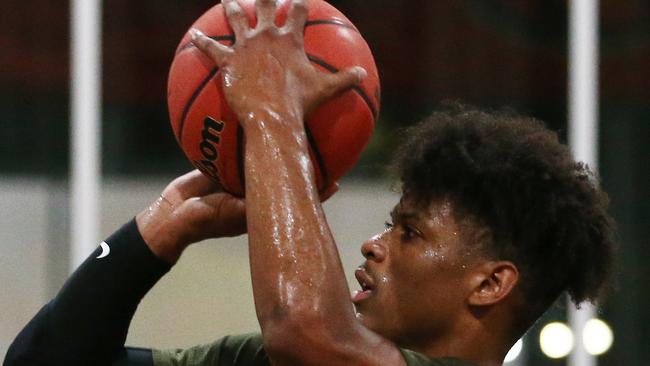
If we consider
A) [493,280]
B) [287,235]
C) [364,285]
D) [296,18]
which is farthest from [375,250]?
[296,18]

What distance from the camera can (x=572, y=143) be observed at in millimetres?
4215

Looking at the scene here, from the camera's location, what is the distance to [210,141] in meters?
1.79

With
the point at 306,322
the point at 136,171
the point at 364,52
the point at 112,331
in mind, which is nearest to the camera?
the point at 306,322

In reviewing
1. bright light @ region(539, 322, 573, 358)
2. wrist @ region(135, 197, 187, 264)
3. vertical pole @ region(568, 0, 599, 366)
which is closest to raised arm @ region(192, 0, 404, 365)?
wrist @ region(135, 197, 187, 264)

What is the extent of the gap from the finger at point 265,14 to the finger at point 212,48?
60mm

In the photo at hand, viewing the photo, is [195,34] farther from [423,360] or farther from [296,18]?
[423,360]

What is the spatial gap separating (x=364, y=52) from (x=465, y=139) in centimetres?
23

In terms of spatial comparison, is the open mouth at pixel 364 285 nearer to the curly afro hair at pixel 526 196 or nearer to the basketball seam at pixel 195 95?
the curly afro hair at pixel 526 196

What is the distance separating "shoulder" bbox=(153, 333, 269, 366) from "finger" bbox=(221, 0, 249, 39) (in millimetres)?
584

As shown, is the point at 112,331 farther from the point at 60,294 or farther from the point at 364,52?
the point at 364,52

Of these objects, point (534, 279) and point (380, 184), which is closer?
point (534, 279)

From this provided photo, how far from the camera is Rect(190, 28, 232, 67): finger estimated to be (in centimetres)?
174

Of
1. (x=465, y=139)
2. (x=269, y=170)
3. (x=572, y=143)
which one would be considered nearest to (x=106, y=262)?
(x=269, y=170)

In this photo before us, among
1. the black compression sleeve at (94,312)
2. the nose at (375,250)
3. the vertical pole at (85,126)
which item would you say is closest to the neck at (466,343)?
the nose at (375,250)
